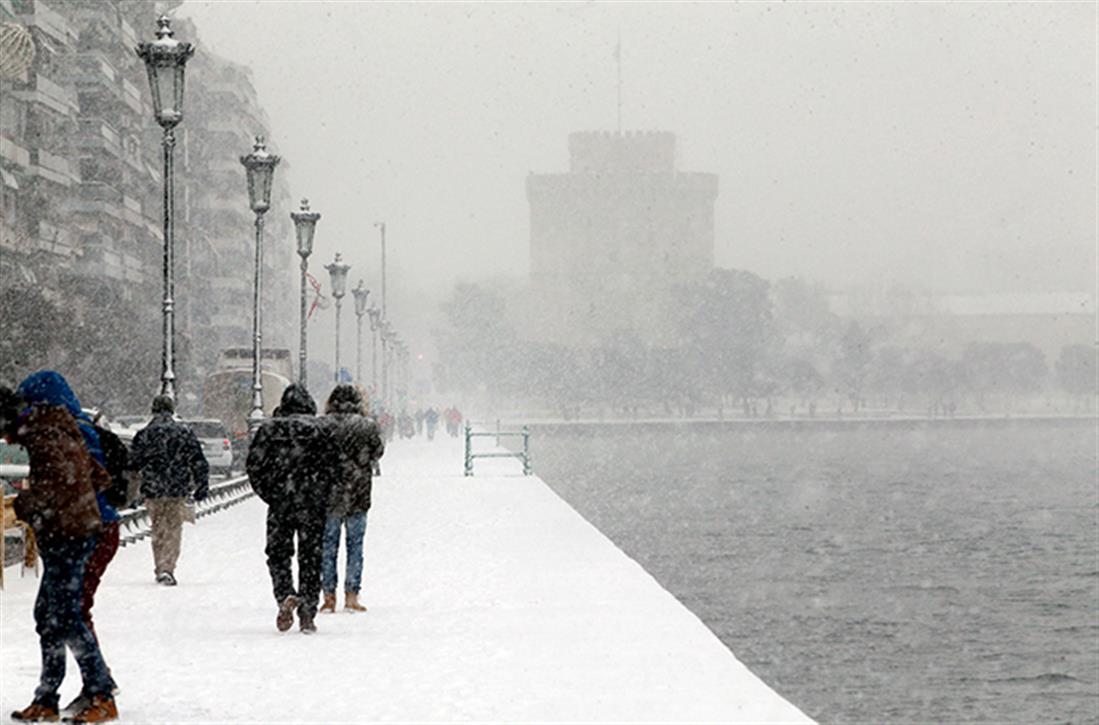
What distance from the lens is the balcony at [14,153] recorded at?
5625 cm

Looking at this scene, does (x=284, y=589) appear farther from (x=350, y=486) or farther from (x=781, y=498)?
(x=781, y=498)

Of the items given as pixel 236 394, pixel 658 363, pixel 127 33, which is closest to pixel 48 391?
pixel 236 394

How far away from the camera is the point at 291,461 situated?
40.5ft

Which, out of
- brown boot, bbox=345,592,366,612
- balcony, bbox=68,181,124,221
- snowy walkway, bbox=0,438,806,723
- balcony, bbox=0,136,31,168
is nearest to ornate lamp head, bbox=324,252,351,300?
balcony, bbox=0,136,31,168

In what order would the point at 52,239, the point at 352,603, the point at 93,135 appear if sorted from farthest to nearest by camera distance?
the point at 93,135 → the point at 52,239 → the point at 352,603

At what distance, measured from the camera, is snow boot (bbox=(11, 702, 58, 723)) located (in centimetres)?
856

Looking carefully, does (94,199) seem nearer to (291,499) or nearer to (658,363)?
(291,499)

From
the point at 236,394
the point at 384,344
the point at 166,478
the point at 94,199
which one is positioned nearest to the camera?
the point at 166,478

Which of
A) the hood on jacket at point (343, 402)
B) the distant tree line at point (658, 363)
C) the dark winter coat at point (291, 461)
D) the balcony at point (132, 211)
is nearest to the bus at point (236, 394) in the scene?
the balcony at point (132, 211)

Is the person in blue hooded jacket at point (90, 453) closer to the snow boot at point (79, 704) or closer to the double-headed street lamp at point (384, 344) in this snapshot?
the snow boot at point (79, 704)

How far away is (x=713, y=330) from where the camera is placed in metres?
160

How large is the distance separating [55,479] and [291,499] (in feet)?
12.7

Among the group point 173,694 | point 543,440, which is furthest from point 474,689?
point 543,440

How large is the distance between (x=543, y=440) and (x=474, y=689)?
112 meters
